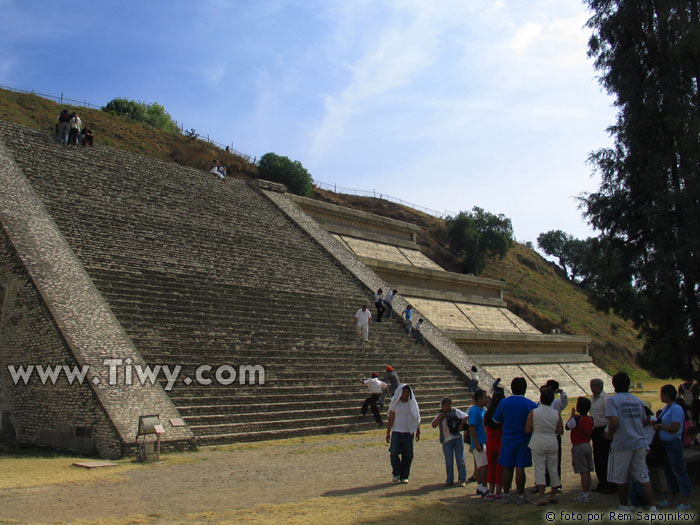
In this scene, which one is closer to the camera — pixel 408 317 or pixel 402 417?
pixel 402 417

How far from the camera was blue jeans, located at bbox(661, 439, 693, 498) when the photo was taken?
238 inches

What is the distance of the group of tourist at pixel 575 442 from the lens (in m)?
5.82

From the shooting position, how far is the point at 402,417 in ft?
24.2

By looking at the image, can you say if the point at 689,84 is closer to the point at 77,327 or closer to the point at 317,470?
the point at 317,470

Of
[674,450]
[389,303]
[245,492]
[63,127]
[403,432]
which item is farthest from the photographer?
[63,127]

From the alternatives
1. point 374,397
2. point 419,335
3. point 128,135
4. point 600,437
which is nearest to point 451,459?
point 600,437

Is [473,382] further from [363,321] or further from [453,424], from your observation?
[453,424]

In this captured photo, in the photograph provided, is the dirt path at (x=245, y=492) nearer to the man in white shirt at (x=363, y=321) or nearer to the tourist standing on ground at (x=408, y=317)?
the man in white shirt at (x=363, y=321)

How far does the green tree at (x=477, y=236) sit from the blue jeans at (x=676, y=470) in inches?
1217

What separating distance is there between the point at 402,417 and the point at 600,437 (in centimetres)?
217

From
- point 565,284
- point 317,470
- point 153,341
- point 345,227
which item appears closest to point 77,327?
point 153,341

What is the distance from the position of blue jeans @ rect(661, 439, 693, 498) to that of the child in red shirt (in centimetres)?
70

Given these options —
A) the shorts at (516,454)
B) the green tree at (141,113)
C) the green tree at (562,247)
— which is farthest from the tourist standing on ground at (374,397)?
the green tree at (562,247)

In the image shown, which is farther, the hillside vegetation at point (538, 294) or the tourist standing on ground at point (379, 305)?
the hillside vegetation at point (538, 294)
